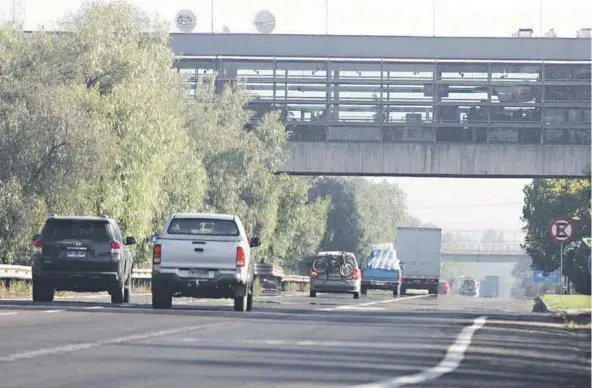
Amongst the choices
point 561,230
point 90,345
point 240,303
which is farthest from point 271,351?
point 561,230

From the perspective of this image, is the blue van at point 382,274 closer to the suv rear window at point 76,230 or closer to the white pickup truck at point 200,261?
the suv rear window at point 76,230

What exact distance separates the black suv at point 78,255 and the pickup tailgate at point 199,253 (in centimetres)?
261

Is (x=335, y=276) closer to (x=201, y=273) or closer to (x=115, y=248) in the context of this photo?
(x=115, y=248)

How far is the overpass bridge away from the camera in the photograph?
77062mm

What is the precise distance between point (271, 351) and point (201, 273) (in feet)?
41.1

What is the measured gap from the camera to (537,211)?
8781cm

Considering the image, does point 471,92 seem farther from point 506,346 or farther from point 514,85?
point 506,346

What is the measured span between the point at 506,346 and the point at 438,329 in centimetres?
439

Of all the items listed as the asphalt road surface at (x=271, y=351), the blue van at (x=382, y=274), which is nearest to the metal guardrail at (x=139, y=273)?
the blue van at (x=382, y=274)

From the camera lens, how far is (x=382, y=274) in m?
69.9

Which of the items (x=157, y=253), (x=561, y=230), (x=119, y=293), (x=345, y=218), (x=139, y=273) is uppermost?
(x=345, y=218)

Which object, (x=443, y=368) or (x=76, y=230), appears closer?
(x=443, y=368)

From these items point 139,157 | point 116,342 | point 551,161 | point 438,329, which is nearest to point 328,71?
point 551,161

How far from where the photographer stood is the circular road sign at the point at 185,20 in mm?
84938
